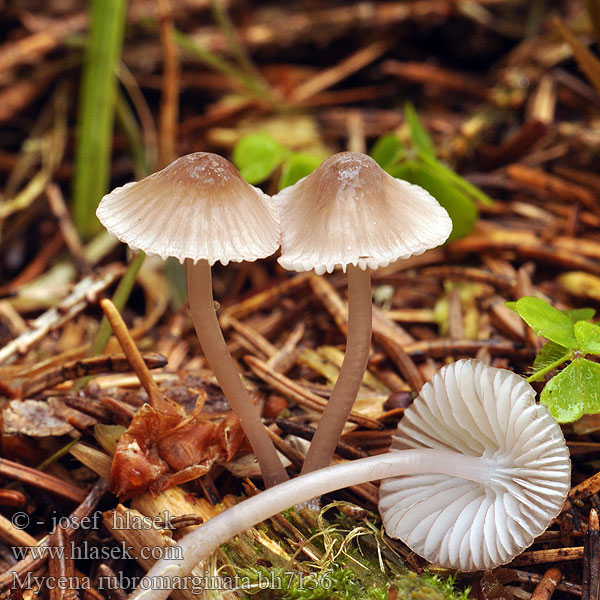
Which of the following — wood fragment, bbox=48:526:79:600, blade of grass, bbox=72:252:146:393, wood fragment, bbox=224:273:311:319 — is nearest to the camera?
wood fragment, bbox=48:526:79:600

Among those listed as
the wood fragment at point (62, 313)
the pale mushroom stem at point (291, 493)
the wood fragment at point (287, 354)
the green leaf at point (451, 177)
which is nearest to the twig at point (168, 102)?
the wood fragment at point (62, 313)

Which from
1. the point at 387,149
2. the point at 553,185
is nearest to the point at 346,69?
the point at 387,149

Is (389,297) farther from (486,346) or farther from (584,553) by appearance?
(584,553)

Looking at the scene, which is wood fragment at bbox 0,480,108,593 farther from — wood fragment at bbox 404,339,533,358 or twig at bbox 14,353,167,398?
wood fragment at bbox 404,339,533,358

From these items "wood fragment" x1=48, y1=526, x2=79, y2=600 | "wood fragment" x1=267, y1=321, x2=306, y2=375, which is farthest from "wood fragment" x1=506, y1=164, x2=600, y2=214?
"wood fragment" x1=48, y1=526, x2=79, y2=600

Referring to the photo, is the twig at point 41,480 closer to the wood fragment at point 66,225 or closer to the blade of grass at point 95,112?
the wood fragment at point 66,225

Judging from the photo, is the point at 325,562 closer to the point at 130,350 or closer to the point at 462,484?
the point at 462,484

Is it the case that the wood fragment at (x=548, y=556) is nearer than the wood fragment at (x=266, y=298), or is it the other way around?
the wood fragment at (x=548, y=556)

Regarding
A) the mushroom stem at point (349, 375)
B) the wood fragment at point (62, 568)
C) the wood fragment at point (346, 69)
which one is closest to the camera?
the wood fragment at point (62, 568)
